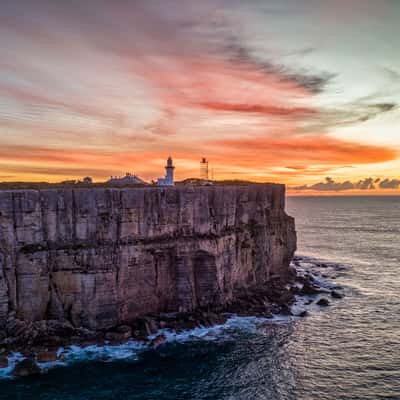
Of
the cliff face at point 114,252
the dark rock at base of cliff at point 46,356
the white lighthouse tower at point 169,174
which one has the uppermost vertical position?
the white lighthouse tower at point 169,174

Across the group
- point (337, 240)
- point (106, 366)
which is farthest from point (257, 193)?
point (337, 240)

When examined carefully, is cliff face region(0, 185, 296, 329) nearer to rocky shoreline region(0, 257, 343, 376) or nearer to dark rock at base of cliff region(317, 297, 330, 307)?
rocky shoreline region(0, 257, 343, 376)

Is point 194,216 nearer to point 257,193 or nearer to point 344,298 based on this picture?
point 257,193

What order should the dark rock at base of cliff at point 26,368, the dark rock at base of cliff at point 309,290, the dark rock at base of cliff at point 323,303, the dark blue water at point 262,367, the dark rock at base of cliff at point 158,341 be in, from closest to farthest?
the dark blue water at point 262,367 < the dark rock at base of cliff at point 26,368 < the dark rock at base of cliff at point 158,341 < the dark rock at base of cliff at point 323,303 < the dark rock at base of cliff at point 309,290

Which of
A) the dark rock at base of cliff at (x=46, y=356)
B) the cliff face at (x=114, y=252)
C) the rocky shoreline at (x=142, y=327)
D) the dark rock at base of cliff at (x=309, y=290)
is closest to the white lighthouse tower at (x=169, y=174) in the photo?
the cliff face at (x=114, y=252)

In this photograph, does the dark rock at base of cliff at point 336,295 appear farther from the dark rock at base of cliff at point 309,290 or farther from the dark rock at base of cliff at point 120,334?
the dark rock at base of cliff at point 120,334

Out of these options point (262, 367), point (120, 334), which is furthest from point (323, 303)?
point (120, 334)

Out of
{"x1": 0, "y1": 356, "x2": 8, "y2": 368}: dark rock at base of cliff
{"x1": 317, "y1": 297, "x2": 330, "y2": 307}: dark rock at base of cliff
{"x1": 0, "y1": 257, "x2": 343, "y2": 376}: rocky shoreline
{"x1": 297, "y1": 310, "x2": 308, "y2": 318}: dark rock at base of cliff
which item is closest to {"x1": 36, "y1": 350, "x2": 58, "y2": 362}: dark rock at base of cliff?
{"x1": 0, "y1": 257, "x2": 343, "y2": 376}: rocky shoreline

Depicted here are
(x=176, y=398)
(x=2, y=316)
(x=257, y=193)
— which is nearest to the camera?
(x=176, y=398)
